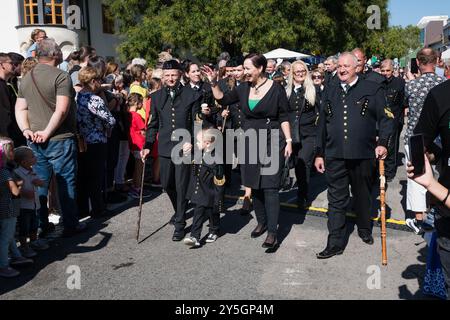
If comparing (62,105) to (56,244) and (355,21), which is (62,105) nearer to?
(56,244)

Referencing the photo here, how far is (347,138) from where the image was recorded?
5.14 metres

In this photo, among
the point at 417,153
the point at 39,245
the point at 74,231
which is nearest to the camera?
the point at 417,153

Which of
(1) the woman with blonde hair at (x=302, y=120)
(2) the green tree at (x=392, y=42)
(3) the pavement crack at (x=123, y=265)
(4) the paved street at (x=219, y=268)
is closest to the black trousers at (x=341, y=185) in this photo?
(4) the paved street at (x=219, y=268)

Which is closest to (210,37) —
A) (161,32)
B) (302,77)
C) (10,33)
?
(161,32)

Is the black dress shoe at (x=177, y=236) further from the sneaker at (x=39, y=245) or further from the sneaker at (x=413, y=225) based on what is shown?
the sneaker at (x=413, y=225)

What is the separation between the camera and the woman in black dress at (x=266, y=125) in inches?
211

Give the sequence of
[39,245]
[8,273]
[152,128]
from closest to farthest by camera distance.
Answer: [8,273]
[39,245]
[152,128]

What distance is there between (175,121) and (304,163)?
6.62ft

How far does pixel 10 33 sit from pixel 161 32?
1037 cm

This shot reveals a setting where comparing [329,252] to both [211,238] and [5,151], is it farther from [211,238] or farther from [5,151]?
[5,151]

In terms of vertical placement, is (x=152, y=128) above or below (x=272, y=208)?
above

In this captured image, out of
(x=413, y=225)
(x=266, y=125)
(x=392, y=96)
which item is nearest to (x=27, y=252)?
(x=266, y=125)

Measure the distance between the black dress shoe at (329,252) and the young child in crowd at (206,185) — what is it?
1.25 meters

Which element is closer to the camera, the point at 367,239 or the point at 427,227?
the point at 427,227
